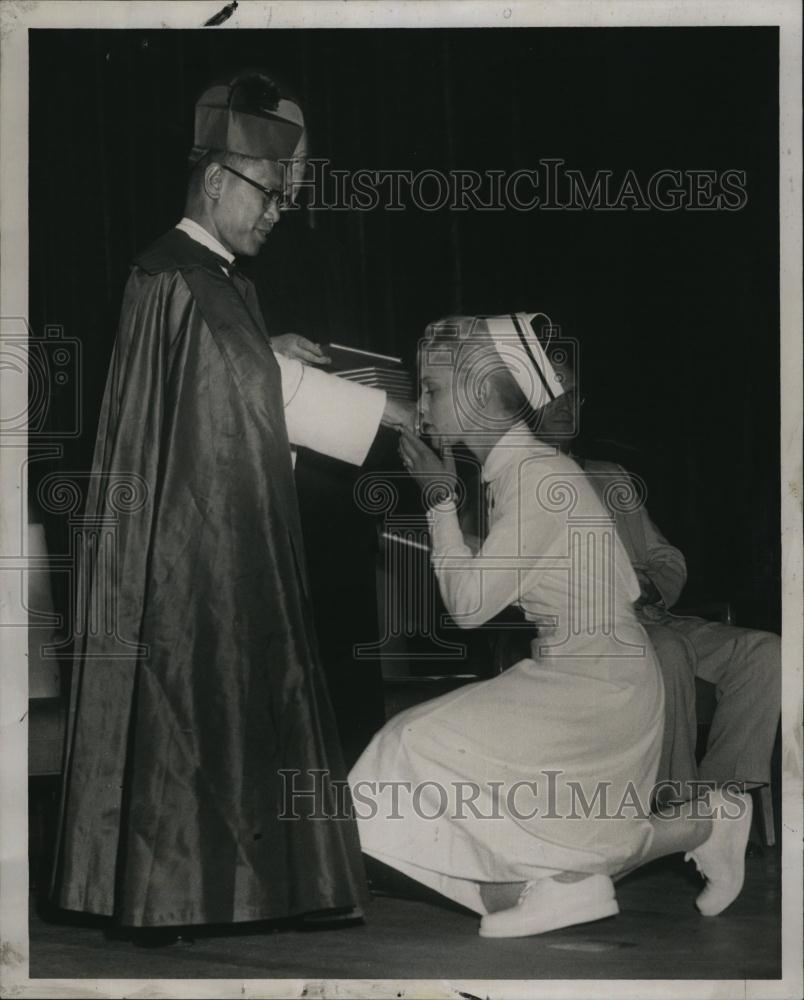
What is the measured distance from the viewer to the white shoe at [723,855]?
150 inches

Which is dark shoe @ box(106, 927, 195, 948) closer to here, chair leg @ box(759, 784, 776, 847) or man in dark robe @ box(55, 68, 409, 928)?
man in dark robe @ box(55, 68, 409, 928)

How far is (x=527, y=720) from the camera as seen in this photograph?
3.79 m

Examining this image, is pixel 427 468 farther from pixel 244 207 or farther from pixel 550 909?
pixel 550 909

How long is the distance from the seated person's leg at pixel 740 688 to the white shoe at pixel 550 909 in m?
0.48

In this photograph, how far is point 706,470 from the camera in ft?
12.8

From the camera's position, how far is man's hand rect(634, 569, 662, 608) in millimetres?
3879

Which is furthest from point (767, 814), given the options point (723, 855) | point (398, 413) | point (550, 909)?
point (398, 413)

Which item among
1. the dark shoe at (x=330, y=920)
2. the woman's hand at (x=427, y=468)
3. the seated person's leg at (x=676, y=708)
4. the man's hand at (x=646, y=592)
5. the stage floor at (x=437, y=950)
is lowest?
the stage floor at (x=437, y=950)

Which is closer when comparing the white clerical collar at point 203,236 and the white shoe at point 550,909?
the white shoe at point 550,909

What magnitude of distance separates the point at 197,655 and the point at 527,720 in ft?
2.86

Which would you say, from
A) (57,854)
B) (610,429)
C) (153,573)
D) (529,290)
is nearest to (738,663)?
(610,429)

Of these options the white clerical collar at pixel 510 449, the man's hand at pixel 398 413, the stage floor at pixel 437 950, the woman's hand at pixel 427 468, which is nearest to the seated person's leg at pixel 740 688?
the stage floor at pixel 437 950

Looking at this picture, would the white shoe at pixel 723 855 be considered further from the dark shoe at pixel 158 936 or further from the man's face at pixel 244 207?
the man's face at pixel 244 207

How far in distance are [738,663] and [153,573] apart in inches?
61.7
